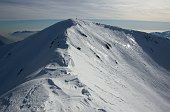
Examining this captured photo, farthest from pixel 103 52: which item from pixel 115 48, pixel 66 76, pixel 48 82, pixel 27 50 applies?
pixel 48 82

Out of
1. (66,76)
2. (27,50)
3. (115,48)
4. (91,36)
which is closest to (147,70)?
(115,48)

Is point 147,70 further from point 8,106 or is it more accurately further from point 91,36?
point 8,106

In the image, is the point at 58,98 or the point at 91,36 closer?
the point at 58,98

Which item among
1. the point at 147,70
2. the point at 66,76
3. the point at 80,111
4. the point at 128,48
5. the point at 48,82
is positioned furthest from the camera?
the point at 128,48

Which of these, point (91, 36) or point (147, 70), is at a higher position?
point (91, 36)

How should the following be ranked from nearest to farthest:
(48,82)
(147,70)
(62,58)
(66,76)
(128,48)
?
(48,82) → (66,76) → (62,58) → (147,70) → (128,48)

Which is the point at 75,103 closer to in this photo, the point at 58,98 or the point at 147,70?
the point at 58,98
